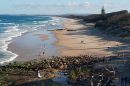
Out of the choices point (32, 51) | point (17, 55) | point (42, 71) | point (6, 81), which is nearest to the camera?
point (6, 81)

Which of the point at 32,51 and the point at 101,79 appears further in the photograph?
the point at 32,51

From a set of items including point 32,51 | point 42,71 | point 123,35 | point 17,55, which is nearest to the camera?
point 42,71

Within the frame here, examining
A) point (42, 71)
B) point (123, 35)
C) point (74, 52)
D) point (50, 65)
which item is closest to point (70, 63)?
point (50, 65)

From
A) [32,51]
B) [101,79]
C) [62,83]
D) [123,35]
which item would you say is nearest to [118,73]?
[101,79]

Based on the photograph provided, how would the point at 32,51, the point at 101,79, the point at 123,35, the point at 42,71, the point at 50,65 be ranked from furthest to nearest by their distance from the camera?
the point at 123,35
the point at 32,51
the point at 50,65
the point at 42,71
the point at 101,79

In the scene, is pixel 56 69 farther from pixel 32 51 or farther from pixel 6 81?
pixel 32 51

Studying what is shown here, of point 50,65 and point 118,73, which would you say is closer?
point 118,73

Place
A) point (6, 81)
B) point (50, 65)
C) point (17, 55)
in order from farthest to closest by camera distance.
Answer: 1. point (17, 55)
2. point (50, 65)
3. point (6, 81)

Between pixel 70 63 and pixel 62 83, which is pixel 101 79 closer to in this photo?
pixel 62 83
